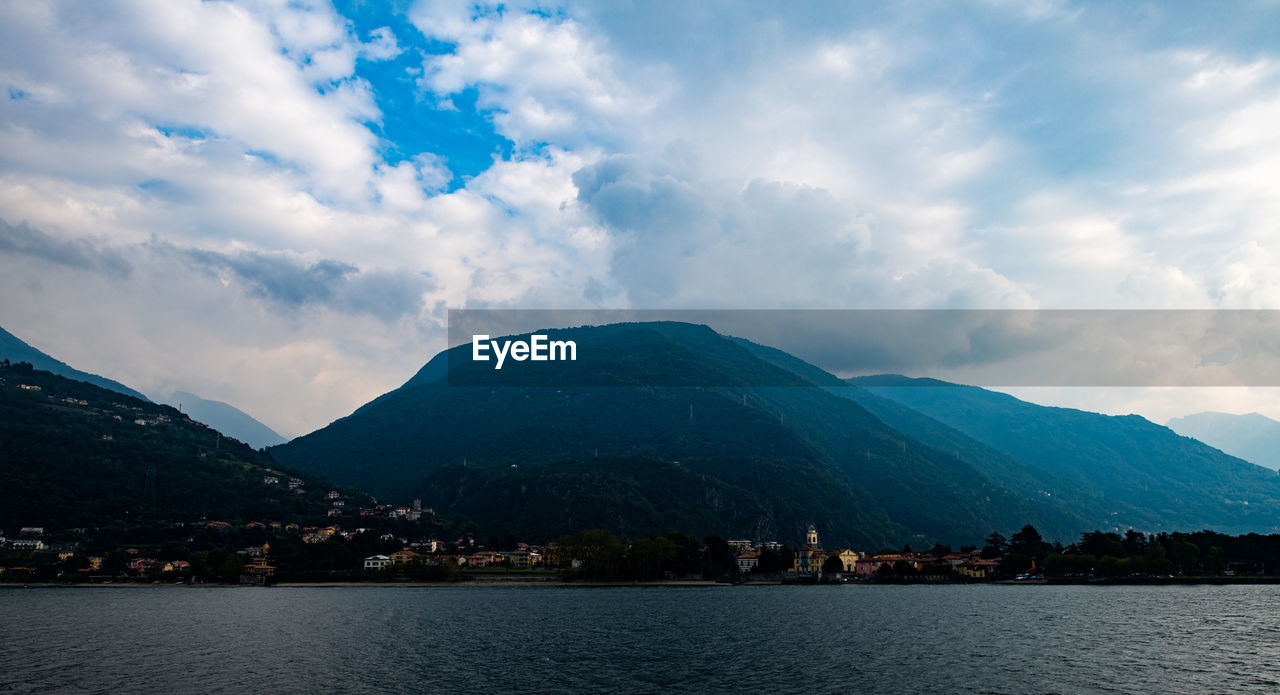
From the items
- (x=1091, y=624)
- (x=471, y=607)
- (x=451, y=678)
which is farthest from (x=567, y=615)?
(x=1091, y=624)

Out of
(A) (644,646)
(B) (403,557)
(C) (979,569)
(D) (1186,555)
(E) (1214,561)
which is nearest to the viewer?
(A) (644,646)

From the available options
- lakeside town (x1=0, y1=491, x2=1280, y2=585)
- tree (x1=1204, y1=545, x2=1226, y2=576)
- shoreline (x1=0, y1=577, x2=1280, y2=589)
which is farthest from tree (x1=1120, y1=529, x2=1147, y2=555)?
shoreline (x1=0, y1=577, x2=1280, y2=589)

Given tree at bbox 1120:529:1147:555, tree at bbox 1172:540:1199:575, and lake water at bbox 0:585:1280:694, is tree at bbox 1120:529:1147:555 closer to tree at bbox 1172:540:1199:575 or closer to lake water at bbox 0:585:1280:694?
tree at bbox 1172:540:1199:575

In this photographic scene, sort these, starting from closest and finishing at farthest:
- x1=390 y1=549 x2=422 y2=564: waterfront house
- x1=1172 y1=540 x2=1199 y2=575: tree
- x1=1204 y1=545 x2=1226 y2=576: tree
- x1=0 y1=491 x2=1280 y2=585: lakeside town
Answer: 1. x1=1204 y1=545 x2=1226 y2=576: tree
2. x1=0 y1=491 x2=1280 y2=585: lakeside town
3. x1=1172 y1=540 x2=1199 y2=575: tree
4. x1=390 y1=549 x2=422 y2=564: waterfront house

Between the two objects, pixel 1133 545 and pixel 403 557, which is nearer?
pixel 1133 545

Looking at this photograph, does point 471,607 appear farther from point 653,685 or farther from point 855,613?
point 653,685

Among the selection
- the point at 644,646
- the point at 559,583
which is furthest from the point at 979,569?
the point at 644,646

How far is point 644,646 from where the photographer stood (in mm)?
66438

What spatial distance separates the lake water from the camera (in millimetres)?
49156

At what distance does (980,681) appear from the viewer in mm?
49062

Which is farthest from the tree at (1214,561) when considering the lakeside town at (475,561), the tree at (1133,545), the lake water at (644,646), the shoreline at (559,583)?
the lake water at (644,646)

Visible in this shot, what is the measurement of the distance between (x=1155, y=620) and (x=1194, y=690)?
141ft

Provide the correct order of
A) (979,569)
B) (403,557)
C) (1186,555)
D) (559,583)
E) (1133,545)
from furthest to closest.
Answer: (979,569)
(403,557)
(1133,545)
(1186,555)
(559,583)

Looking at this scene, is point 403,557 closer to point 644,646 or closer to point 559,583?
point 559,583
